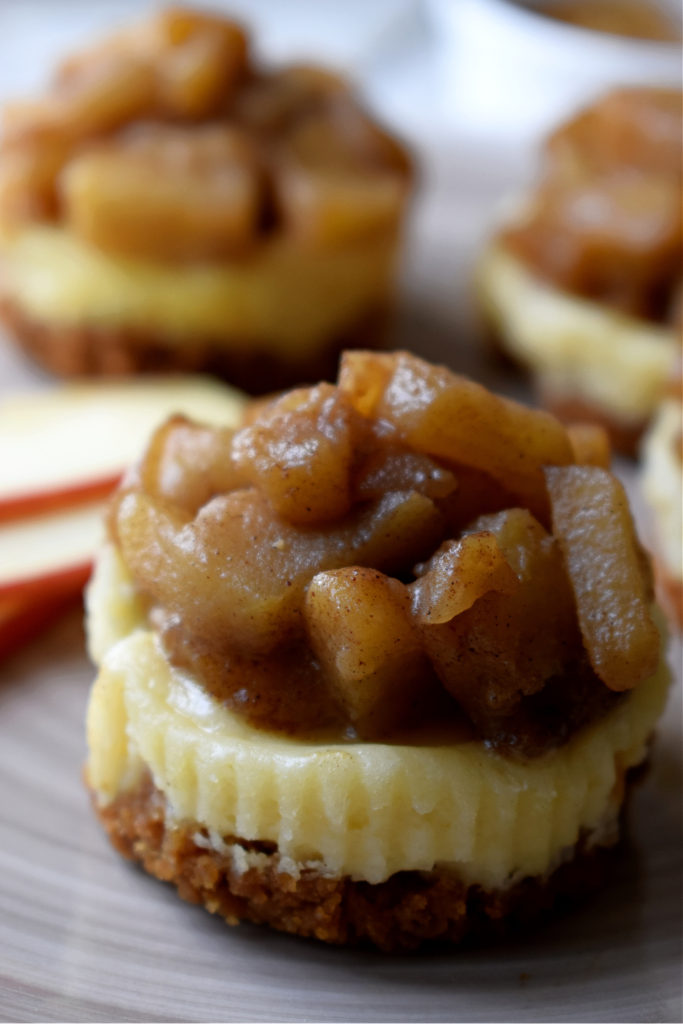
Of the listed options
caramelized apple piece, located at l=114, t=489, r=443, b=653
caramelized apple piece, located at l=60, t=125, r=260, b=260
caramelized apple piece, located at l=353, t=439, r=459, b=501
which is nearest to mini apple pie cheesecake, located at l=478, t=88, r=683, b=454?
caramelized apple piece, located at l=60, t=125, r=260, b=260

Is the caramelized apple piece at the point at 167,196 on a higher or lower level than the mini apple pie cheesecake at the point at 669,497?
higher

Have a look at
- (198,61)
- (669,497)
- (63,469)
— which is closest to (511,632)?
(669,497)

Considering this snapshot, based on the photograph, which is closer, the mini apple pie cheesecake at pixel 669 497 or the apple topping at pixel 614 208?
the mini apple pie cheesecake at pixel 669 497

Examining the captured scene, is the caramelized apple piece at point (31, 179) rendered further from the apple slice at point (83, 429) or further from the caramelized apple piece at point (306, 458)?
the caramelized apple piece at point (306, 458)

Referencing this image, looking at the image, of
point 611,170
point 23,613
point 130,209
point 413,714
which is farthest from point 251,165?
point 413,714

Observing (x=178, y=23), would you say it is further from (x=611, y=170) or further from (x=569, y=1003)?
(x=569, y=1003)

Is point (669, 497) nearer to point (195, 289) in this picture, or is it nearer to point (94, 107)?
point (195, 289)

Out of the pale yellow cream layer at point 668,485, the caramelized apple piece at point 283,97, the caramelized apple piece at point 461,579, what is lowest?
the pale yellow cream layer at point 668,485

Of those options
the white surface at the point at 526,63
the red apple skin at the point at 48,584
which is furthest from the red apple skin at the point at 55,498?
the white surface at the point at 526,63
